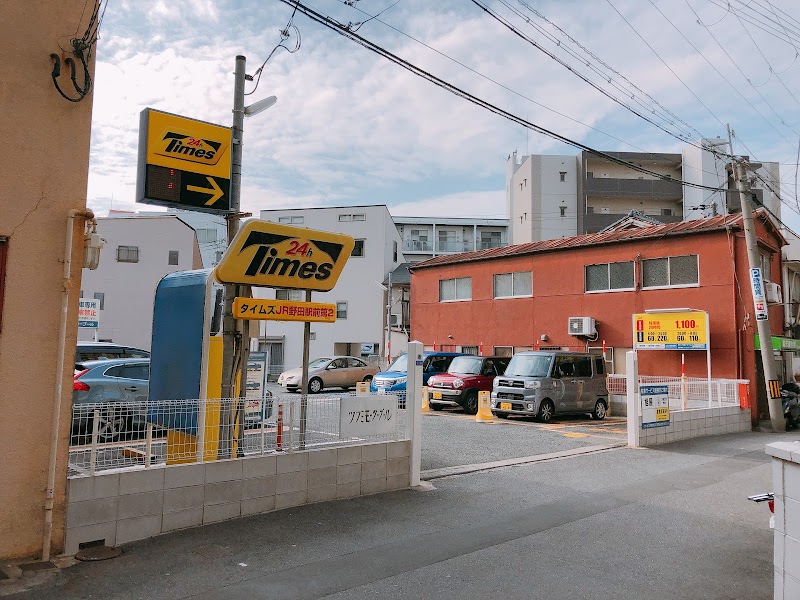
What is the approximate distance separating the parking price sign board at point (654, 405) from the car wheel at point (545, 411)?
3.33 m

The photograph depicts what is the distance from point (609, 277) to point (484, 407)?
7868 millimetres

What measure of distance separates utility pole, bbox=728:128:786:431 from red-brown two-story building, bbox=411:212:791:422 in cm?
121

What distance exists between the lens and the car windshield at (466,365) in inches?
738

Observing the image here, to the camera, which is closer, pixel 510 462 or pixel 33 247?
pixel 33 247

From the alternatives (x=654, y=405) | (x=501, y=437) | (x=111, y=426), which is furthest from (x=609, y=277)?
(x=111, y=426)

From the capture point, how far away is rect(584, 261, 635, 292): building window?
2081cm

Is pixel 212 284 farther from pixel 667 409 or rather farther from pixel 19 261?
pixel 667 409

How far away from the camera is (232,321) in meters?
7.33

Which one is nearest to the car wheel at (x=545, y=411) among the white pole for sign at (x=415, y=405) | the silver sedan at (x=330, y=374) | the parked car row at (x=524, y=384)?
the parked car row at (x=524, y=384)

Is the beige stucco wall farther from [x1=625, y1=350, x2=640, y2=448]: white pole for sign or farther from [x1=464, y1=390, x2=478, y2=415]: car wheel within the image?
[x1=464, y1=390, x2=478, y2=415]: car wheel

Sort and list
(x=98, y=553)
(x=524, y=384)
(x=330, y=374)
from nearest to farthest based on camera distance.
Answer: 1. (x=98, y=553)
2. (x=524, y=384)
3. (x=330, y=374)

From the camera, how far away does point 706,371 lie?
18.5 meters

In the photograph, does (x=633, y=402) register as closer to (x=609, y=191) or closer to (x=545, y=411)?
(x=545, y=411)

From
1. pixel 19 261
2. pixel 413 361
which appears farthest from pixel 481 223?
pixel 19 261
